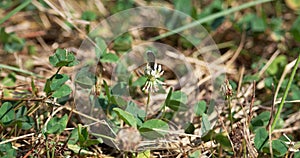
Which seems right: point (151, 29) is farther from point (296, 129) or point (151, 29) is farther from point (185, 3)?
point (296, 129)

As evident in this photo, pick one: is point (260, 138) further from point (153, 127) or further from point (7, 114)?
point (7, 114)

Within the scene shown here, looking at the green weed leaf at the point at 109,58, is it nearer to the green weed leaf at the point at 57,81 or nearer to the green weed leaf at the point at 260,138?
the green weed leaf at the point at 57,81

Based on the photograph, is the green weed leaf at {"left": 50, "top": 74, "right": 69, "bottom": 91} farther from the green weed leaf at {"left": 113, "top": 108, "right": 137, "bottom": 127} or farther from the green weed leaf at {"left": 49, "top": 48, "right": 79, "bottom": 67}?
the green weed leaf at {"left": 113, "top": 108, "right": 137, "bottom": 127}

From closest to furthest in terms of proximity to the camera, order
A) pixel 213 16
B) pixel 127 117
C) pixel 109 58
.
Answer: pixel 127 117 → pixel 109 58 → pixel 213 16

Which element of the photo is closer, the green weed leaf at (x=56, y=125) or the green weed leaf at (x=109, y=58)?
the green weed leaf at (x=56, y=125)

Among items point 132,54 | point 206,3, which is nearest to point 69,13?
point 132,54

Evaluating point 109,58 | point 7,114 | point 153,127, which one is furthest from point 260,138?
point 7,114

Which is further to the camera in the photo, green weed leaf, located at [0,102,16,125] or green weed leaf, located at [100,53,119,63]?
green weed leaf, located at [100,53,119,63]

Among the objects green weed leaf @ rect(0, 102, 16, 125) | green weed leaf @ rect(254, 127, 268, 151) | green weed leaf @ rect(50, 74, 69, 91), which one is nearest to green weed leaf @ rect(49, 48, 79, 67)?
green weed leaf @ rect(50, 74, 69, 91)

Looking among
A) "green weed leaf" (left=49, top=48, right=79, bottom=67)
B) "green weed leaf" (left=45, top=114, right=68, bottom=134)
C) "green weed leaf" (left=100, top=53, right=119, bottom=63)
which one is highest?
"green weed leaf" (left=100, top=53, right=119, bottom=63)

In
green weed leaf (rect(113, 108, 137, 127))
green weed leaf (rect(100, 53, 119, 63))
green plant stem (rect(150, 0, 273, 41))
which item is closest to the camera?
green weed leaf (rect(113, 108, 137, 127))

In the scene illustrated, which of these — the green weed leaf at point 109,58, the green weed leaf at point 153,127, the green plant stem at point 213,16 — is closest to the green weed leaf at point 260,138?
the green weed leaf at point 153,127

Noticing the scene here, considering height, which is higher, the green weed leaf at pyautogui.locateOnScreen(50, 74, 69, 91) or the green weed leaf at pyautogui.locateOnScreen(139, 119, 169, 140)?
the green weed leaf at pyautogui.locateOnScreen(50, 74, 69, 91)
